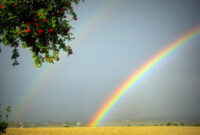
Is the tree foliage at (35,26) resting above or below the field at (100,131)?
above

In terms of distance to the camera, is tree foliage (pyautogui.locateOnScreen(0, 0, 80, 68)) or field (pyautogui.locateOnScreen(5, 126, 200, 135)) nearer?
tree foliage (pyautogui.locateOnScreen(0, 0, 80, 68))

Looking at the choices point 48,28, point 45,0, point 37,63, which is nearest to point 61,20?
point 45,0

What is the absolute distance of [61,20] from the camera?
9953 mm

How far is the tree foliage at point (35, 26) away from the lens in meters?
7.62

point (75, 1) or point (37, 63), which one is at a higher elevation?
point (75, 1)

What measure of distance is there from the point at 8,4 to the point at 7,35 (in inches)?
66.3

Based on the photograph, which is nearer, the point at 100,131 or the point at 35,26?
the point at 35,26

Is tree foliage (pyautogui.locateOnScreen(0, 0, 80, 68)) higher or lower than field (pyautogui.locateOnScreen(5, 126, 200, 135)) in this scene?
higher

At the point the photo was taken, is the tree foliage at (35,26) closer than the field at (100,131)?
Yes

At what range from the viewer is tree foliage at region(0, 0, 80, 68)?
25.0 ft

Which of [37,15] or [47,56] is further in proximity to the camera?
[47,56]

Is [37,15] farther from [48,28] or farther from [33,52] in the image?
[33,52]

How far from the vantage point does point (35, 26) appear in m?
7.75

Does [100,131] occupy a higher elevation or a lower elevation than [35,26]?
lower
